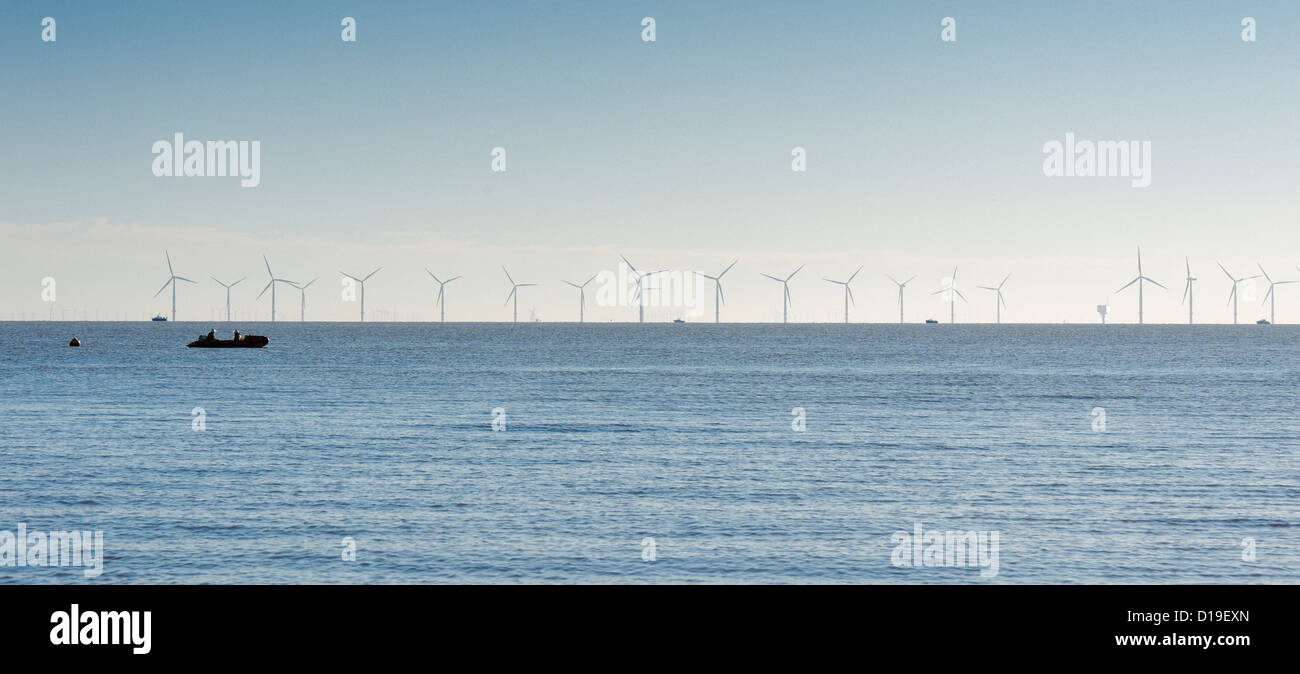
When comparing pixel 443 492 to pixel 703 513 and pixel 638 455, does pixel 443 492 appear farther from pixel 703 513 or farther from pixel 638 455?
pixel 638 455

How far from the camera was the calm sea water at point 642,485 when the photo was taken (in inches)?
1283

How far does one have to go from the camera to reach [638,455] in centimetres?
5872

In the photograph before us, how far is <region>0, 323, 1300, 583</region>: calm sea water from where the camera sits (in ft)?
107

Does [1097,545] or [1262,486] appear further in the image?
[1262,486]

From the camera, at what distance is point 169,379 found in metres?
133

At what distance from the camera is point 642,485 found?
4756 centimetres

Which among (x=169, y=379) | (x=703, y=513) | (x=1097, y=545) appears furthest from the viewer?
(x=169, y=379)

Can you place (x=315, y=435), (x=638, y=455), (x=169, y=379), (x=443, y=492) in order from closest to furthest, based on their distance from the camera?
1. (x=443, y=492)
2. (x=638, y=455)
3. (x=315, y=435)
4. (x=169, y=379)
